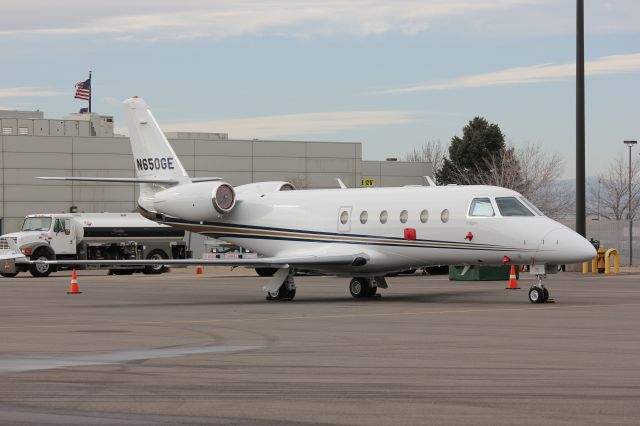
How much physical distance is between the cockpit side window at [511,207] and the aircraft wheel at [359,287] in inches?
178

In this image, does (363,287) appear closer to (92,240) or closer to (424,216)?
(424,216)

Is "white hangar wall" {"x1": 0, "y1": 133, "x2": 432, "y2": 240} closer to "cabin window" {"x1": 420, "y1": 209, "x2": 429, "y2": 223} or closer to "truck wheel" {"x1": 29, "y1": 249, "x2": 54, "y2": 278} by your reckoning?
"truck wheel" {"x1": 29, "y1": 249, "x2": 54, "y2": 278}

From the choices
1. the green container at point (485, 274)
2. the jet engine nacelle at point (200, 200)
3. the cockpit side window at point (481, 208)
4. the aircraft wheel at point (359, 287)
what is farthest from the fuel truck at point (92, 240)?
the cockpit side window at point (481, 208)

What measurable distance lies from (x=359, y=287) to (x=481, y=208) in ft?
14.5

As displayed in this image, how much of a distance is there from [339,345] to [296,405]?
239 inches

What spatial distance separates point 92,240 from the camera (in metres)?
51.3

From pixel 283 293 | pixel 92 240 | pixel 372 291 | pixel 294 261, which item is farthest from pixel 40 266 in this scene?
pixel 294 261

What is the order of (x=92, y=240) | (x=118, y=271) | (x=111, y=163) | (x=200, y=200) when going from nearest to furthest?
(x=200, y=200)
(x=92, y=240)
(x=118, y=271)
(x=111, y=163)

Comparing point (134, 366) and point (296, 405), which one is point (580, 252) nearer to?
point (134, 366)

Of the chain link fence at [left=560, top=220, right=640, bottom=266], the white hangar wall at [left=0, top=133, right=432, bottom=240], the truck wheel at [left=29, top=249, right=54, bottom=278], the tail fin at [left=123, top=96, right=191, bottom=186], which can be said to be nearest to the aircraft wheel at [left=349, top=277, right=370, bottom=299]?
the tail fin at [left=123, top=96, right=191, bottom=186]

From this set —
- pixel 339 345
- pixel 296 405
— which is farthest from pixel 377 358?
pixel 296 405

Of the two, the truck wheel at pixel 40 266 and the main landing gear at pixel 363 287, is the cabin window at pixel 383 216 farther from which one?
the truck wheel at pixel 40 266

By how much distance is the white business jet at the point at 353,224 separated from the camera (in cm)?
2659

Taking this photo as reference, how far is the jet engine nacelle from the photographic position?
30953 millimetres
